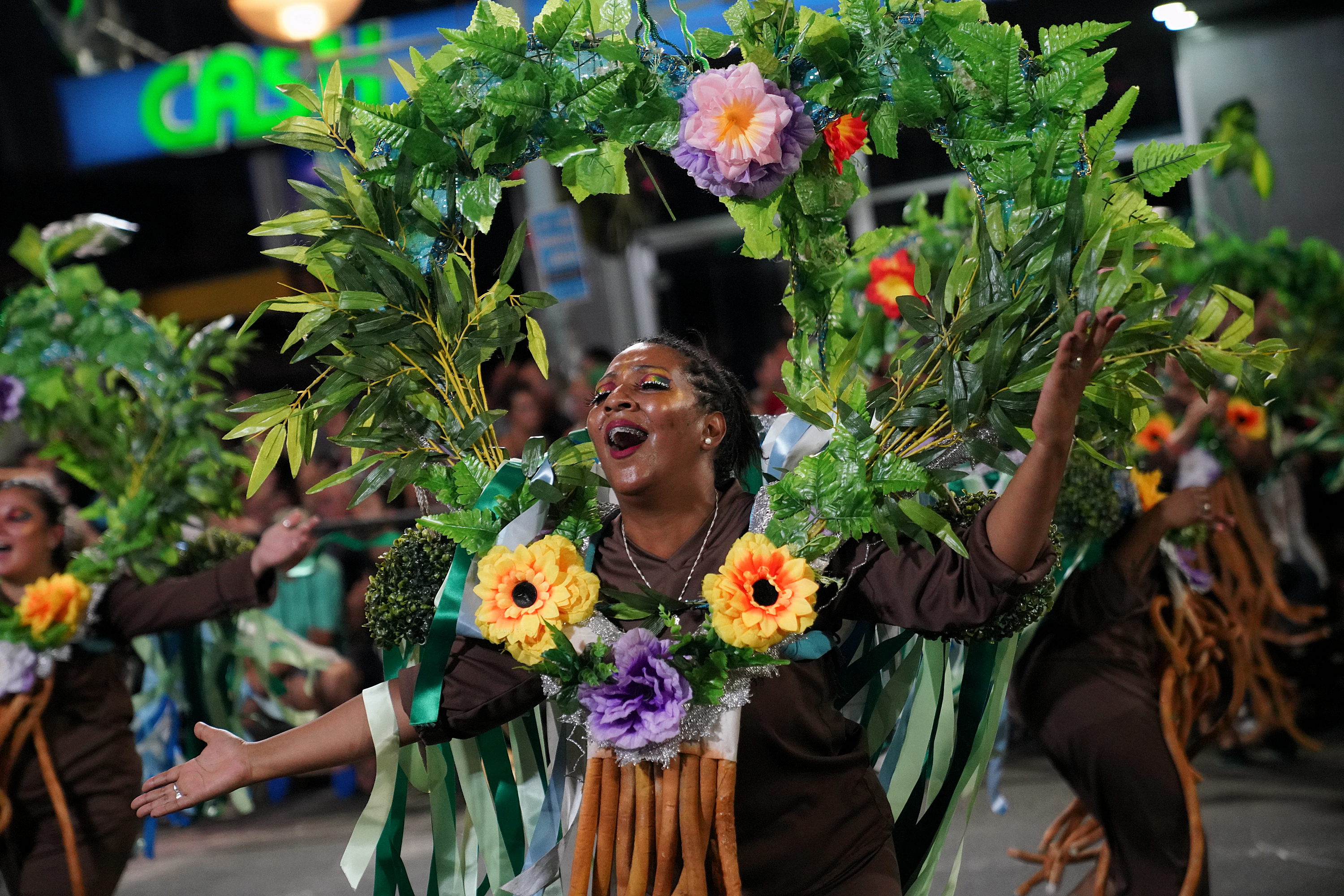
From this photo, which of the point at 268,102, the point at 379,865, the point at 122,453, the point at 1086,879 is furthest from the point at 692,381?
the point at 268,102

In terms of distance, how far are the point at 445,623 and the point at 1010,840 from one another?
2878 millimetres

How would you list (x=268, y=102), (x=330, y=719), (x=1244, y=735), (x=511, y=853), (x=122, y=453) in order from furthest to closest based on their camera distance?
(x=268, y=102) < (x=1244, y=735) < (x=122, y=453) < (x=511, y=853) < (x=330, y=719)

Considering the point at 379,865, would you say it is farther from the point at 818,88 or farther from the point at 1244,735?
the point at 1244,735

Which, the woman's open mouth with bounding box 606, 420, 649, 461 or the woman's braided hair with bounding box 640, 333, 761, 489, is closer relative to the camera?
the woman's open mouth with bounding box 606, 420, 649, 461

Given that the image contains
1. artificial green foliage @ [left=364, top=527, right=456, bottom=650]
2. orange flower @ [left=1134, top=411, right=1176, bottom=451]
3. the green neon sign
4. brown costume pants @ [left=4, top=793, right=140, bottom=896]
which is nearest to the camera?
artificial green foliage @ [left=364, top=527, right=456, bottom=650]

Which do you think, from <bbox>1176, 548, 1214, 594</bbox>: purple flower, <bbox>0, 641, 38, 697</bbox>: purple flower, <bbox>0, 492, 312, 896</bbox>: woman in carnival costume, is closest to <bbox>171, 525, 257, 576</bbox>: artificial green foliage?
<bbox>0, 492, 312, 896</bbox>: woman in carnival costume

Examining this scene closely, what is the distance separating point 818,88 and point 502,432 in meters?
4.63

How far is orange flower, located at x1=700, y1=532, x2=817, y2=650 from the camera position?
1993 millimetres

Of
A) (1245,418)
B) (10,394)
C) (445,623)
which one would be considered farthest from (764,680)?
(1245,418)

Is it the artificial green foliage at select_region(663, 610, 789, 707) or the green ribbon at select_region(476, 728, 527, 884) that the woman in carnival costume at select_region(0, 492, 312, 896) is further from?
the artificial green foliage at select_region(663, 610, 789, 707)

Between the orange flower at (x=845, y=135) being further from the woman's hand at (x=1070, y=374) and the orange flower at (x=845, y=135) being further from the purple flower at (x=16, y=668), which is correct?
the purple flower at (x=16, y=668)

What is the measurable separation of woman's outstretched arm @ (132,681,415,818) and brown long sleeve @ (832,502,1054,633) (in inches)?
30.5

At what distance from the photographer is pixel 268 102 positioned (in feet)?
30.7

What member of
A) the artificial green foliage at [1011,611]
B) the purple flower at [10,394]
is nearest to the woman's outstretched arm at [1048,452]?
the artificial green foliage at [1011,611]
